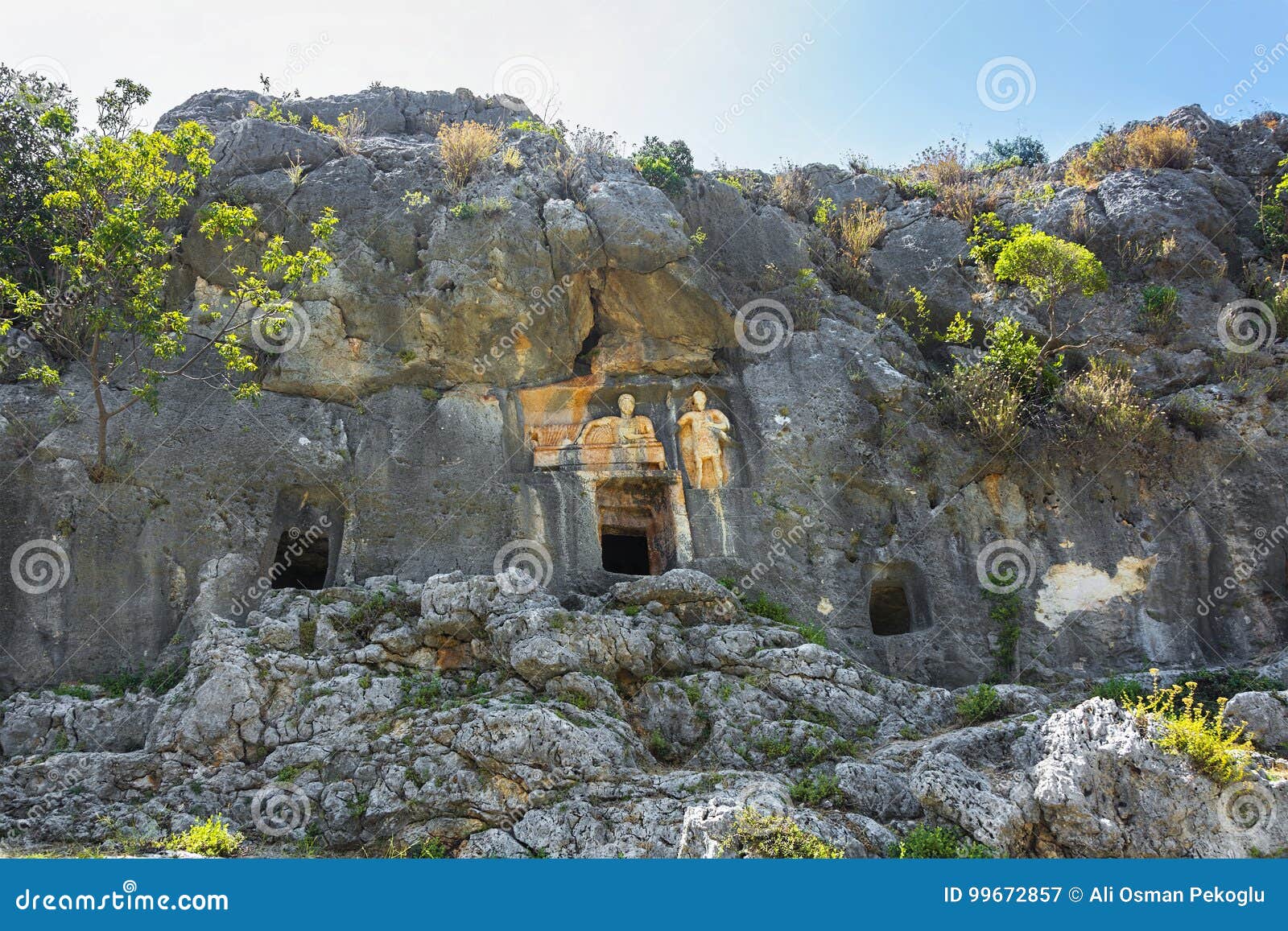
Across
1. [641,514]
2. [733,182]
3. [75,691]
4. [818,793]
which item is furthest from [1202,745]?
[733,182]

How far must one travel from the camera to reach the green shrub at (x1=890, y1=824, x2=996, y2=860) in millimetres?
10266

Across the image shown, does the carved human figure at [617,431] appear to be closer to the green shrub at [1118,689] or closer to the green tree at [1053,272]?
the green tree at [1053,272]

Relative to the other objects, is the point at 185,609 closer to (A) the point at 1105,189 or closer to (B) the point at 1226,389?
(B) the point at 1226,389

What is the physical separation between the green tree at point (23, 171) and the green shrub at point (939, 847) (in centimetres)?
1584

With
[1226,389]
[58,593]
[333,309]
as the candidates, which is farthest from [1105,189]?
[58,593]

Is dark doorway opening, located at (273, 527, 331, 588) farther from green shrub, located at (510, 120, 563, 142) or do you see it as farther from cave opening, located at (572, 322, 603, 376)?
green shrub, located at (510, 120, 563, 142)

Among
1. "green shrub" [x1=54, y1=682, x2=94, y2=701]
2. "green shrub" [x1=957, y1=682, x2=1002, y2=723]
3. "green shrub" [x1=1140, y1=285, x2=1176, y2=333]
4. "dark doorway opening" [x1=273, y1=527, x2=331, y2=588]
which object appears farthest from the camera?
"green shrub" [x1=1140, y1=285, x2=1176, y2=333]

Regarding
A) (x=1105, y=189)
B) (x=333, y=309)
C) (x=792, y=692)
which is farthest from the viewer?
(x=1105, y=189)

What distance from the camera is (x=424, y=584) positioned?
14508 mm

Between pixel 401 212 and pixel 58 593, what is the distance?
8782 millimetres

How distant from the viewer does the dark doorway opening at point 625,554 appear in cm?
1995

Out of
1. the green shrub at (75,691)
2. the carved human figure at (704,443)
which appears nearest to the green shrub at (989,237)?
the carved human figure at (704,443)

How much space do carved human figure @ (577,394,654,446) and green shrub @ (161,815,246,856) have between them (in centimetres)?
938

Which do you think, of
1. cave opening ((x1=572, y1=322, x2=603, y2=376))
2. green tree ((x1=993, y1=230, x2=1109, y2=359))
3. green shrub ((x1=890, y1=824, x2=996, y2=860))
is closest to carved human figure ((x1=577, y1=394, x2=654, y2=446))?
cave opening ((x1=572, y1=322, x2=603, y2=376))
